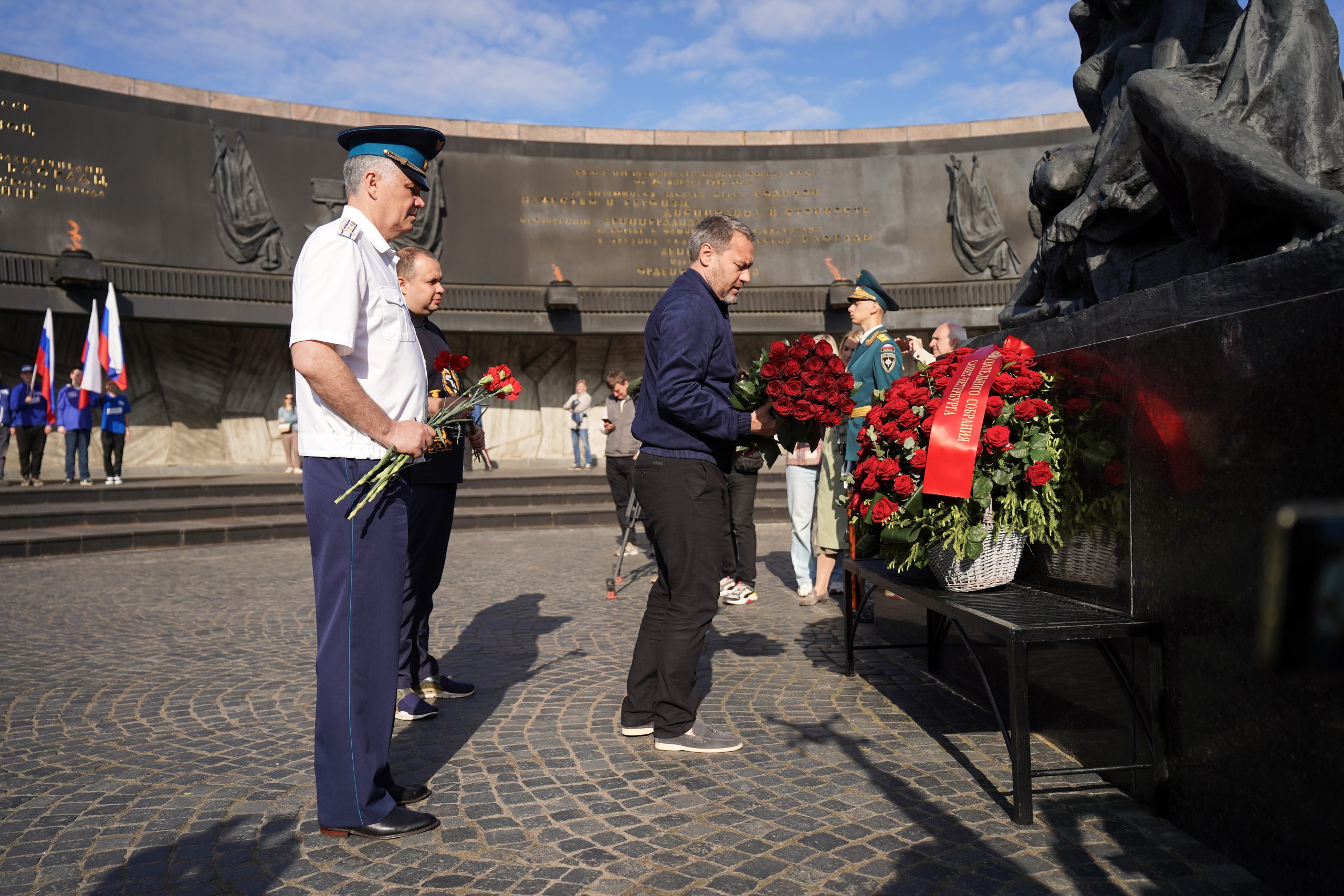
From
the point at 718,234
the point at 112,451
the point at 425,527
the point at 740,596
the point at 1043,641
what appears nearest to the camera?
the point at 1043,641

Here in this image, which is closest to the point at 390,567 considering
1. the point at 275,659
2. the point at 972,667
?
the point at 972,667

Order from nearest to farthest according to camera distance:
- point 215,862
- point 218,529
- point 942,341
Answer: point 215,862
point 942,341
point 218,529

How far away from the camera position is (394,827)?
107 inches

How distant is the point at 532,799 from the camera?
9.84 ft

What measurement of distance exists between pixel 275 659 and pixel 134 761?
5.52ft

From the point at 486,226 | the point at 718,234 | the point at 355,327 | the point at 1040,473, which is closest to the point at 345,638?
the point at 355,327

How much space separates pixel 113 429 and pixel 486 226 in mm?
7981

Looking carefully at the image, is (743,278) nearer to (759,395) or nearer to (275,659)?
(759,395)

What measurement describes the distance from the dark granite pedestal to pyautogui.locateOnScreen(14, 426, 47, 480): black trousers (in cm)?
1500

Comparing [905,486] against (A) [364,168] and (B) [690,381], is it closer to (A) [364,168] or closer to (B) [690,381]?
(B) [690,381]

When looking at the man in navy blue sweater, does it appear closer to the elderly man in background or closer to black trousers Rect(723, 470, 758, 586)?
the elderly man in background

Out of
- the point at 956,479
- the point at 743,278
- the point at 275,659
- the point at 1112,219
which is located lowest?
the point at 275,659

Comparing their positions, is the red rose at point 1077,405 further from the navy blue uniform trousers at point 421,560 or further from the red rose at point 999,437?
the navy blue uniform trousers at point 421,560

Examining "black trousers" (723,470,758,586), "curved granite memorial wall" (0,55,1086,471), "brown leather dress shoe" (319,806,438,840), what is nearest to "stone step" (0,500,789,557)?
"curved granite memorial wall" (0,55,1086,471)
